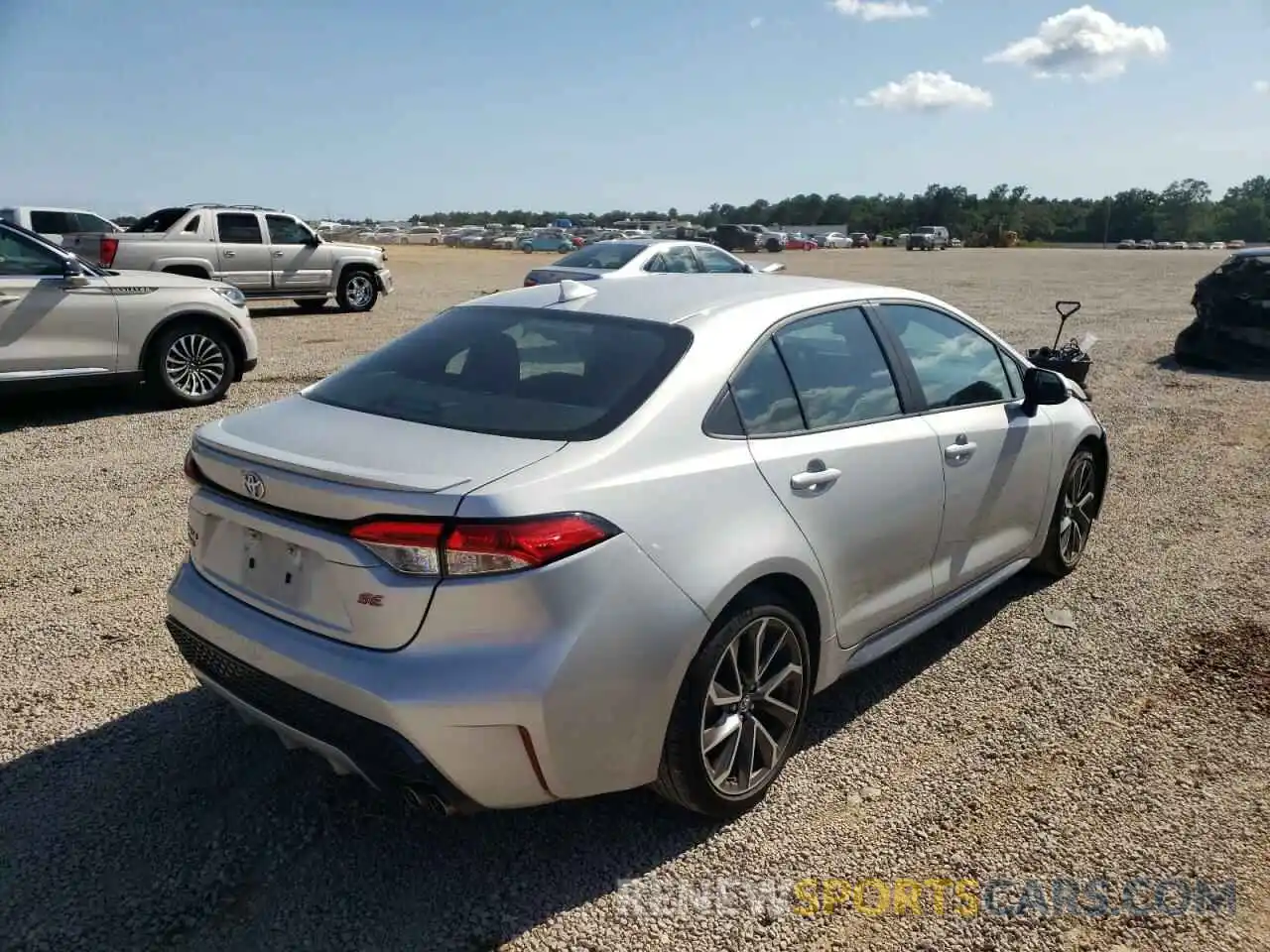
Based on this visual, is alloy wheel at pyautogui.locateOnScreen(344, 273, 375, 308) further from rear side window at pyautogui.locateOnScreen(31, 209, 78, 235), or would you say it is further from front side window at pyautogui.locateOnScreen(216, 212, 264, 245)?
rear side window at pyautogui.locateOnScreen(31, 209, 78, 235)

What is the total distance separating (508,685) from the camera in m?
2.36

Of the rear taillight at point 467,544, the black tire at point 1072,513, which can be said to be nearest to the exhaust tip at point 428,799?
the rear taillight at point 467,544

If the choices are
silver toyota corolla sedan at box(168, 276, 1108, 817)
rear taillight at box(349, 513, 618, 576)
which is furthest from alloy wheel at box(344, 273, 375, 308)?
rear taillight at box(349, 513, 618, 576)

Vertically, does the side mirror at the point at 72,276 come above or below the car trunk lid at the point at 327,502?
above

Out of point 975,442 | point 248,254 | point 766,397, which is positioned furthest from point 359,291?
point 766,397

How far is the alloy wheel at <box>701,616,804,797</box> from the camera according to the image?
2869mm

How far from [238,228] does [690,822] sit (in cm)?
1516

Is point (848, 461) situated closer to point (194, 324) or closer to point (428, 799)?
point (428, 799)

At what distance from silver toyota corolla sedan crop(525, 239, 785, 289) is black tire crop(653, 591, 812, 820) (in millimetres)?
10347

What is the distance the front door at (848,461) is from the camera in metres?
3.11

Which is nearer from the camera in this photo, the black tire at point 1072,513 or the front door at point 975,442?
the front door at point 975,442

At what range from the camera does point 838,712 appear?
3.73 metres

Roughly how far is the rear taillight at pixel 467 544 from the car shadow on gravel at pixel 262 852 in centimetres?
97

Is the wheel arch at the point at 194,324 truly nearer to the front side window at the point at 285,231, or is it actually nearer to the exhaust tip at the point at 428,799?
the exhaust tip at the point at 428,799
